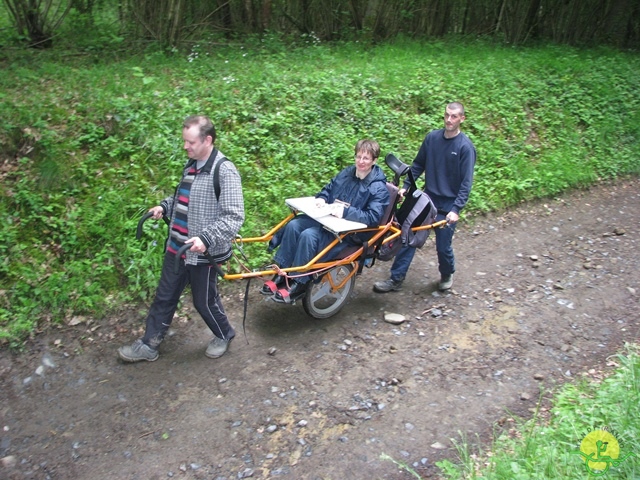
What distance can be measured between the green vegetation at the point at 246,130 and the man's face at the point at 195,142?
1.75 m

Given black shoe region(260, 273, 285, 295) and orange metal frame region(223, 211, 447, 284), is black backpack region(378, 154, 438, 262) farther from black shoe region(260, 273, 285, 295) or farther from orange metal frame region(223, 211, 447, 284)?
black shoe region(260, 273, 285, 295)

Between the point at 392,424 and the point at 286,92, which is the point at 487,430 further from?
the point at 286,92

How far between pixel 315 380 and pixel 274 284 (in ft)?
2.79

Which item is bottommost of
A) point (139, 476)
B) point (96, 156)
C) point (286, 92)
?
point (139, 476)

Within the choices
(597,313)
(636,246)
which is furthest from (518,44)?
(597,313)

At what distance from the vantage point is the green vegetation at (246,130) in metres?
5.24

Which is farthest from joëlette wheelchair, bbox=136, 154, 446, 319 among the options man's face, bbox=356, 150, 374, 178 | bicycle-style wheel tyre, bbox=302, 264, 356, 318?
man's face, bbox=356, 150, 374, 178

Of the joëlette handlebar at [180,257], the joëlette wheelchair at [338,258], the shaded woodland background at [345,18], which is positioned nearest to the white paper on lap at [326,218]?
the joëlette wheelchair at [338,258]

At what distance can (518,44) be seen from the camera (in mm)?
13969

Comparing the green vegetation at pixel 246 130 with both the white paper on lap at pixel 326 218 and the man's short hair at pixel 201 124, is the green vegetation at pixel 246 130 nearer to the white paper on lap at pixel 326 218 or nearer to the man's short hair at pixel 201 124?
the white paper on lap at pixel 326 218

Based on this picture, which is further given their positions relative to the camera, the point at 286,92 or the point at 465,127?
the point at 465,127

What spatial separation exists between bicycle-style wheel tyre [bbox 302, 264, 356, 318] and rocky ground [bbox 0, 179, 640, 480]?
0.46 feet

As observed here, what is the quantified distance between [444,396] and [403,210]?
1.82 meters

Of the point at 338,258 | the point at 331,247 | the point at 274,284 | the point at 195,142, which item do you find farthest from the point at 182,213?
the point at 338,258
